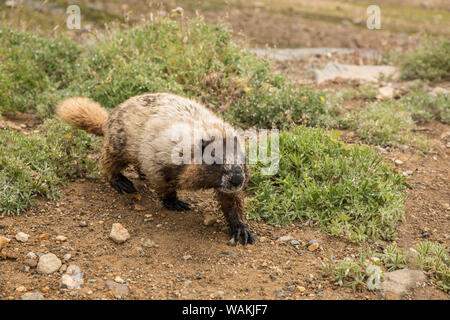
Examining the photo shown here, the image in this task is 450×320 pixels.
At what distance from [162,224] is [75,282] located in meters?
1.15

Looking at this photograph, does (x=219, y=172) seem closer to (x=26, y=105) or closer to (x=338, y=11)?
(x=26, y=105)

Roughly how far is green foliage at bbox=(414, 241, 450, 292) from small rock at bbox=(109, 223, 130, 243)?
8.29ft

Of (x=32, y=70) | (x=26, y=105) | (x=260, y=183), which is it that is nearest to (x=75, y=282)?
(x=260, y=183)

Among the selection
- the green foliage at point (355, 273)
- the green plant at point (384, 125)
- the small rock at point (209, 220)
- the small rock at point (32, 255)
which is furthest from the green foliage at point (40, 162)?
the green plant at point (384, 125)

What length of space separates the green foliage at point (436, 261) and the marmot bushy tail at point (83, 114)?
11.1 ft

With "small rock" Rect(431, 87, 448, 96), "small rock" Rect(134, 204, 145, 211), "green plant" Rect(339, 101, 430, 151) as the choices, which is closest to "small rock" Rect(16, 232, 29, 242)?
"small rock" Rect(134, 204, 145, 211)

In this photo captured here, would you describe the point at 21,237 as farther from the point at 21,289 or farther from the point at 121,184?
the point at 121,184

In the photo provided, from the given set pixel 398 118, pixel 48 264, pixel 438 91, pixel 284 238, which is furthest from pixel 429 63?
pixel 48 264

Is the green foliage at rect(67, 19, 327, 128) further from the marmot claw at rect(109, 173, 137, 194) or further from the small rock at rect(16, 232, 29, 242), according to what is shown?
the small rock at rect(16, 232, 29, 242)

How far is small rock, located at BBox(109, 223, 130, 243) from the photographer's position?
4.14 metres

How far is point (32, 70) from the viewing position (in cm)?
679

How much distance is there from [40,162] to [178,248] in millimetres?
1887

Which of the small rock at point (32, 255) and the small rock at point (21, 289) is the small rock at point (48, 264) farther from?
the small rock at point (21, 289)
